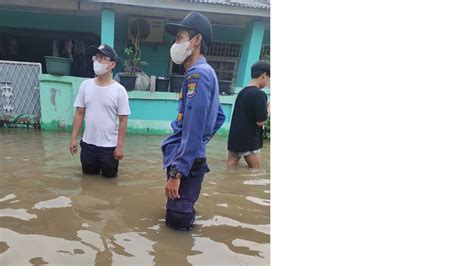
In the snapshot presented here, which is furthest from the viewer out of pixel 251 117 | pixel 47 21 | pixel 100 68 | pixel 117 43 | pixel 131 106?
pixel 117 43

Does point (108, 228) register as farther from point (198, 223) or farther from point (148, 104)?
point (148, 104)

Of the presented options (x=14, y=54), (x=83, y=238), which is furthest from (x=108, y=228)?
(x=14, y=54)

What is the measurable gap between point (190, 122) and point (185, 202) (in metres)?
0.58

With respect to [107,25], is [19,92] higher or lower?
lower

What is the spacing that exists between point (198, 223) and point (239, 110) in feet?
7.06

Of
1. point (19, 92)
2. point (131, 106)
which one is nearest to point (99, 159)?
point (131, 106)

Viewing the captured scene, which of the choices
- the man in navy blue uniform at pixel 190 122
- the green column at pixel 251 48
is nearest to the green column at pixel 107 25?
the green column at pixel 251 48

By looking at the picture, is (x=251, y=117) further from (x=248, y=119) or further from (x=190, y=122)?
(x=190, y=122)

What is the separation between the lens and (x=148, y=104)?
8.57m

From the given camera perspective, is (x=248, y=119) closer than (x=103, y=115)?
No

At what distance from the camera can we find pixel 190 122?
2.29 meters

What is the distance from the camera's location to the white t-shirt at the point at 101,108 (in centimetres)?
379

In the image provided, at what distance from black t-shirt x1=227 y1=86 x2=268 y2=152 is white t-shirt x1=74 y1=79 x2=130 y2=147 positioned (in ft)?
4.58

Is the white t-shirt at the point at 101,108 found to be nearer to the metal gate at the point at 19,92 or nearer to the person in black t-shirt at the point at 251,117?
the person in black t-shirt at the point at 251,117
